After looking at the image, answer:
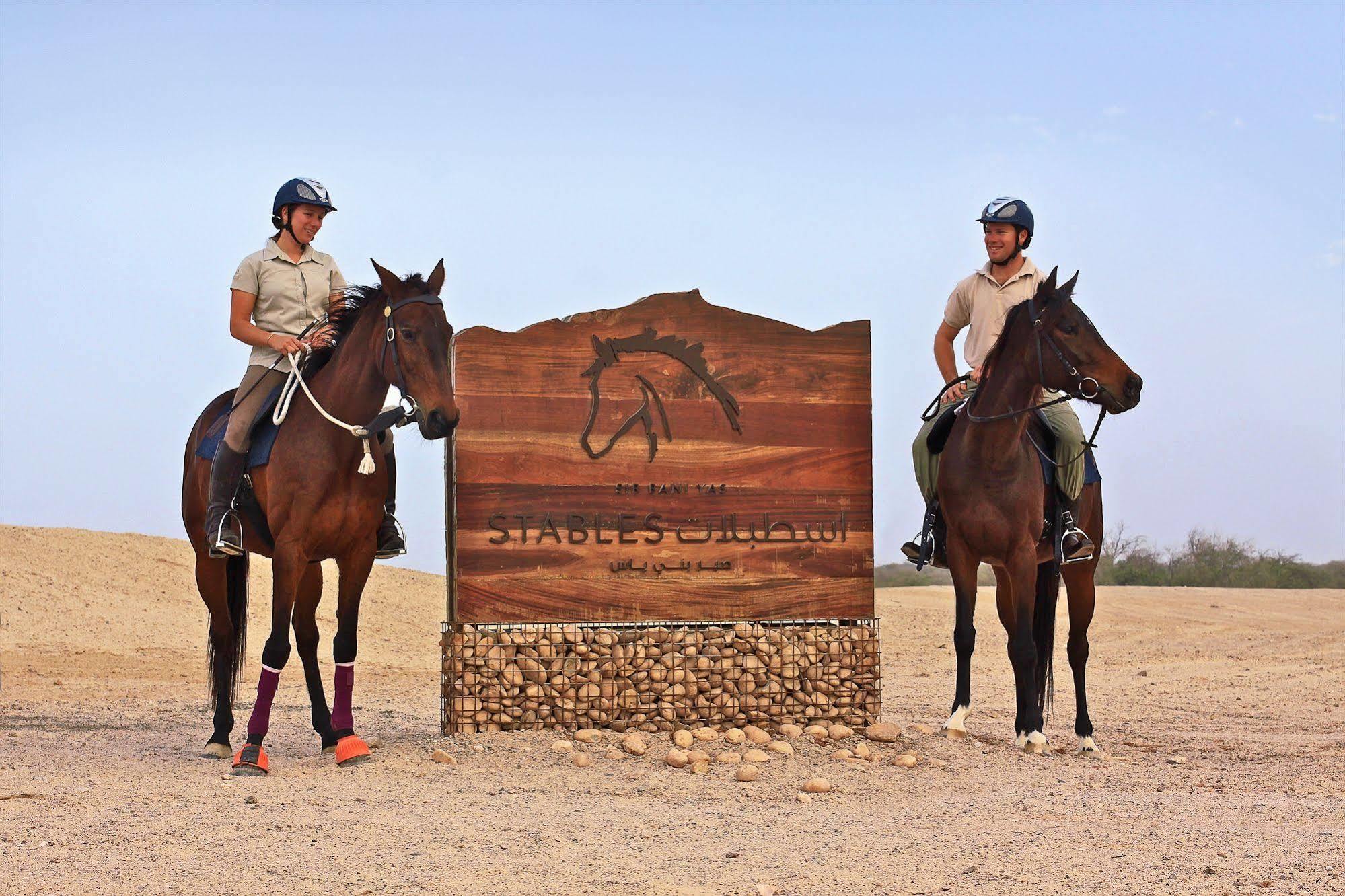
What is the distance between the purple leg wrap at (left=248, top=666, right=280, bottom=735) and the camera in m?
6.91

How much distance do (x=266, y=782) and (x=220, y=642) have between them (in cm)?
181

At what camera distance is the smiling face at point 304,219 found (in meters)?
7.46

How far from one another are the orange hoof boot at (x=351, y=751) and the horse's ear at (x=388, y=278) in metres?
2.35

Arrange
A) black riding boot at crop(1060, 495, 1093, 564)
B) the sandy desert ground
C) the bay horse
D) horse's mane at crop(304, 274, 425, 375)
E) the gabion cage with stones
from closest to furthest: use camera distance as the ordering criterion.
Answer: the sandy desert ground, the bay horse, horse's mane at crop(304, 274, 425, 375), the gabion cage with stones, black riding boot at crop(1060, 495, 1093, 564)

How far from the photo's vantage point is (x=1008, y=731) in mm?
8883

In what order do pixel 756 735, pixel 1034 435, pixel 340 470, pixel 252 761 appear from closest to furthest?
1. pixel 252 761
2. pixel 340 470
3. pixel 756 735
4. pixel 1034 435

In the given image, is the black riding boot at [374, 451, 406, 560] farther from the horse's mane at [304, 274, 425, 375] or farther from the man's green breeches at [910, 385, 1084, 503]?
the man's green breeches at [910, 385, 1084, 503]

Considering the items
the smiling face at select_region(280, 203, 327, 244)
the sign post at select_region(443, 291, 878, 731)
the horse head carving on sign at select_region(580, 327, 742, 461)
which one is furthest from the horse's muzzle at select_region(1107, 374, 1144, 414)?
the smiling face at select_region(280, 203, 327, 244)

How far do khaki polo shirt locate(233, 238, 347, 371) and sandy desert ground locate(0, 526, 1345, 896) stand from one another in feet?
7.87

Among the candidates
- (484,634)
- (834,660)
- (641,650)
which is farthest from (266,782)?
(834,660)

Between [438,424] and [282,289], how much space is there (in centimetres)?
170

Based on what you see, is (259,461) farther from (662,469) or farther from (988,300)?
(988,300)

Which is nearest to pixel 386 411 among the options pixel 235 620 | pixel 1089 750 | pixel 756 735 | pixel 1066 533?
pixel 235 620

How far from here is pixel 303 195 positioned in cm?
739
